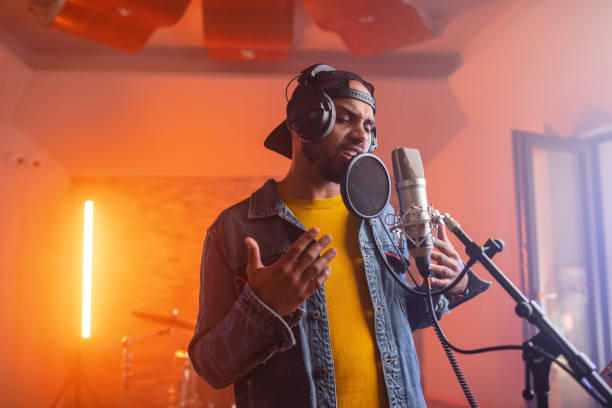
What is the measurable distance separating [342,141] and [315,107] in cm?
13

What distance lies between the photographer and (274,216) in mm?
1267

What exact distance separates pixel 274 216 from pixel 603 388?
840mm

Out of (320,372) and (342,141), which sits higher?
(342,141)

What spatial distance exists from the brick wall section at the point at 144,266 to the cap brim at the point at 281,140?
3586mm

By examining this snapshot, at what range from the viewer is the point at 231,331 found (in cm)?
102

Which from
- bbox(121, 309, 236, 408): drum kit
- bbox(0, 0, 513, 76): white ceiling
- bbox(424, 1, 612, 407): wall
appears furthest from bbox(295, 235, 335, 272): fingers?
bbox(121, 309, 236, 408): drum kit

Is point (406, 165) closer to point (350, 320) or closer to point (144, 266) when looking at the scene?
point (350, 320)

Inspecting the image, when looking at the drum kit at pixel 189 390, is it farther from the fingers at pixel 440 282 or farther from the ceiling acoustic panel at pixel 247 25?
the fingers at pixel 440 282

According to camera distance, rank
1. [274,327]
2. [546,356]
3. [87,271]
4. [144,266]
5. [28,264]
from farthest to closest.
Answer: [144,266] → [87,271] → [28,264] → [274,327] → [546,356]

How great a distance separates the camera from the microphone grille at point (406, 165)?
104 centimetres

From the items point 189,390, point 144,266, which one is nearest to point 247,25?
point 144,266

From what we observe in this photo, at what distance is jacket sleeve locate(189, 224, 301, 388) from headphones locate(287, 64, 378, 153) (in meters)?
0.44

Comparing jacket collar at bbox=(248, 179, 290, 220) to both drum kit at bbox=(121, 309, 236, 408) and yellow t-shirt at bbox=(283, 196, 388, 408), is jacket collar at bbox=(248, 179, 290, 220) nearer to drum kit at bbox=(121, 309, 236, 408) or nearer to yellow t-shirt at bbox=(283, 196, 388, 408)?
yellow t-shirt at bbox=(283, 196, 388, 408)

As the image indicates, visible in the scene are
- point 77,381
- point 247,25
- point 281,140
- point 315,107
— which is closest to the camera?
point 315,107
